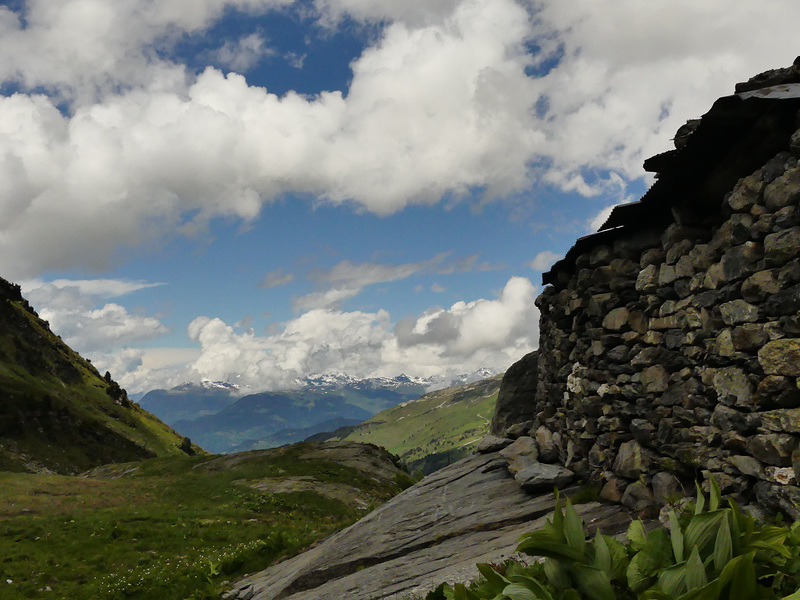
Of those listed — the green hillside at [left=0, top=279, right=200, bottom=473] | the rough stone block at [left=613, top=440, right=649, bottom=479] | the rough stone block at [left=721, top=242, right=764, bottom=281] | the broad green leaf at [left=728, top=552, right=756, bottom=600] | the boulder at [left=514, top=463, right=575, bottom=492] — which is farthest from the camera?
the green hillside at [left=0, top=279, right=200, bottom=473]

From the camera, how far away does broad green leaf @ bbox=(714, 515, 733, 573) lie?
14.7 feet

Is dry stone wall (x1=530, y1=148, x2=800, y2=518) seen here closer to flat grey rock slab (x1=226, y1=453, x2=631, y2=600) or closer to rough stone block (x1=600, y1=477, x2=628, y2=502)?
rough stone block (x1=600, y1=477, x2=628, y2=502)

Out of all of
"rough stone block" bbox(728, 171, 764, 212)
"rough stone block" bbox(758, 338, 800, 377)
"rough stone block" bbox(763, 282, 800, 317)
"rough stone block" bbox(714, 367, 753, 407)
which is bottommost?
"rough stone block" bbox(714, 367, 753, 407)

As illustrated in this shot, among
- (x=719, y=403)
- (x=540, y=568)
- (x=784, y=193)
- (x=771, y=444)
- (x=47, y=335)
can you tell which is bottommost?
(x=540, y=568)

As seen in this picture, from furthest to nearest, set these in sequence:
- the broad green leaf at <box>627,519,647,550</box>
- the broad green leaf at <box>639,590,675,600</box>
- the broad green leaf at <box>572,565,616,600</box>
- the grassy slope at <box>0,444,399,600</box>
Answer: the grassy slope at <box>0,444,399,600</box> < the broad green leaf at <box>627,519,647,550</box> < the broad green leaf at <box>572,565,616,600</box> < the broad green leaf at <box>639,590,675,600</box>

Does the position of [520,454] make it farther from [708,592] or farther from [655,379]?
[708,592]

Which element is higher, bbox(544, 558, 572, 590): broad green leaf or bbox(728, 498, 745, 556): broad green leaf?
bbox(728, 498, 745, 556): broad green leaf

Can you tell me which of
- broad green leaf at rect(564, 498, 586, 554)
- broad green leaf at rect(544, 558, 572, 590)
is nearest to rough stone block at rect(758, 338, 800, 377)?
broad green leaf at rect(564, 498, 586, 554)

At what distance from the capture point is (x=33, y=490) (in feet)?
131

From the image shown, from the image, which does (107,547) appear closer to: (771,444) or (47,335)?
(771,444)

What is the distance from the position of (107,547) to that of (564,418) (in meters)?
25.7

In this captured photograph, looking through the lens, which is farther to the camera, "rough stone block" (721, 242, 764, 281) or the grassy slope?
the grassy slope

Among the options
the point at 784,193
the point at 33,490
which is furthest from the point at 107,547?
the point at 784,193

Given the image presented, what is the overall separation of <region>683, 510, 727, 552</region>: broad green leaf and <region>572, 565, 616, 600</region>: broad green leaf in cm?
99
